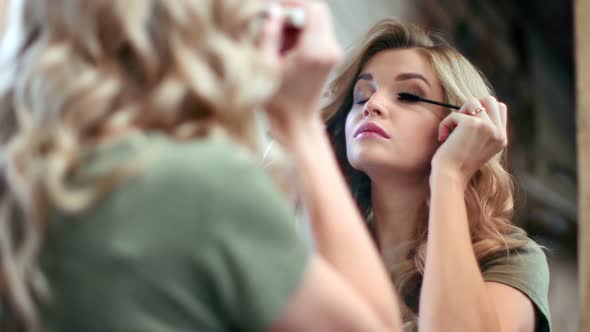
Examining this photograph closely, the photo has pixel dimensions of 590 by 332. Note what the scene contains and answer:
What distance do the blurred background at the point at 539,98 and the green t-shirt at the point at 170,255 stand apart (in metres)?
3.09

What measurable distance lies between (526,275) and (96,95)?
78cm

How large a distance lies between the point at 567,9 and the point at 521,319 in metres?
3.74

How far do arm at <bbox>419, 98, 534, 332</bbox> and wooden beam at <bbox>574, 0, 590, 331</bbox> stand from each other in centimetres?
56

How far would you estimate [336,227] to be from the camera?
2.66ft

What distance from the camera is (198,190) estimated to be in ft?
2.27

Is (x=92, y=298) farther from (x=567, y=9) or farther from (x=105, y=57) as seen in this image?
(x=567, y=9)

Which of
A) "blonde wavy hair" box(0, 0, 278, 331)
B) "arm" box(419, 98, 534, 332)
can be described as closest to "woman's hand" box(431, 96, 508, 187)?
"arm" box(419, 98, 534, 332)

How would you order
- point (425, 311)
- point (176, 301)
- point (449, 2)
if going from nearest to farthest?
point (176, 301), point (425, 311), point (449, 2)

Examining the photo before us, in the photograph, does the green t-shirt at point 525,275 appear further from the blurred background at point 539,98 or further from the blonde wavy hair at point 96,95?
the blurred background at point 539,98

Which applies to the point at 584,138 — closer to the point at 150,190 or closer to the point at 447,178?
the point at 447,178

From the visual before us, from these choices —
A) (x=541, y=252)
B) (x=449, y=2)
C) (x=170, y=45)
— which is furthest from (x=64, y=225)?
(x=449, y=2)

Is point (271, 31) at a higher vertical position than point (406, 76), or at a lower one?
higher

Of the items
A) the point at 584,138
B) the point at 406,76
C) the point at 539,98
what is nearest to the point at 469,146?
the point at 406,76

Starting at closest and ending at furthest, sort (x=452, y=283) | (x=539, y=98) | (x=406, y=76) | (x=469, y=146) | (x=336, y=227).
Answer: (x=336, y=227) < (x=452, y=283) < (x=469, y=146) < (x=406, y=76) < (x=539, y=98)
